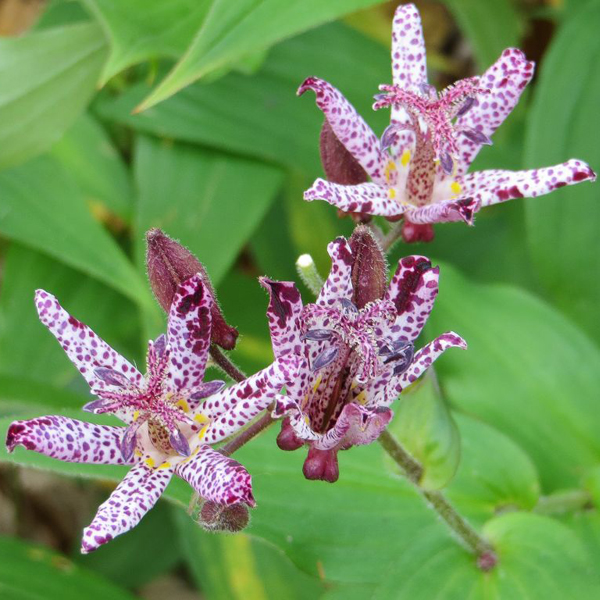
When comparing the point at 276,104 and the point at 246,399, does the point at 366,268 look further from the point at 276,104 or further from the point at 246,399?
the point at 276,104

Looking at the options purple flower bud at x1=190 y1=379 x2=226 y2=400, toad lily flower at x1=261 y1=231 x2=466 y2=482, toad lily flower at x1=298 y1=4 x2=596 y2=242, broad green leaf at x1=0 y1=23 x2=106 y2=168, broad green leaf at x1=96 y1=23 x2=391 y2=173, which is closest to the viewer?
toad lily flower at x1=261 y1=231 x2=466 y2=482

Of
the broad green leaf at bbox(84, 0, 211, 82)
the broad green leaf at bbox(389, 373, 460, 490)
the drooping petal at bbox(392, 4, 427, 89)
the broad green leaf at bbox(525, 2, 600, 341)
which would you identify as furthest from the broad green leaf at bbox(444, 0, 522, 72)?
the broad green leaf at bbox(389, 373, 460, 490)

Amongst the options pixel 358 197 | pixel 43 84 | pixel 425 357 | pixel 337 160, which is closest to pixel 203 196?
pixel 43 84

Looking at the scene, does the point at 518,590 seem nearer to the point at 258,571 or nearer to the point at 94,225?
the point at 258,571

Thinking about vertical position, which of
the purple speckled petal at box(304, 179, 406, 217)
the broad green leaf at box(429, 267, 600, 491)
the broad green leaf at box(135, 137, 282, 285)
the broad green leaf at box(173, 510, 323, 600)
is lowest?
the broad green leaf at box(173, 510, 323, 600)

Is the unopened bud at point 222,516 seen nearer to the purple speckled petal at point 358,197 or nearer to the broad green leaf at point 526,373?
the purple speckled petal at point 358,197

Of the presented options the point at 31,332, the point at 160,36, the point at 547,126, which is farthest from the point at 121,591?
the point at 547,126

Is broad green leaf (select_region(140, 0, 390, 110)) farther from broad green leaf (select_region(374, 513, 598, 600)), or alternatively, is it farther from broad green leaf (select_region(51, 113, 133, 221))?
broad green leaf (select_region(374, 513, 598, 600))

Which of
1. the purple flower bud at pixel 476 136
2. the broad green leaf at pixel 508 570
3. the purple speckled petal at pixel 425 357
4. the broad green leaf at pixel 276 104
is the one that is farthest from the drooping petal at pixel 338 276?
the broad green leaf at pixel 276 104
